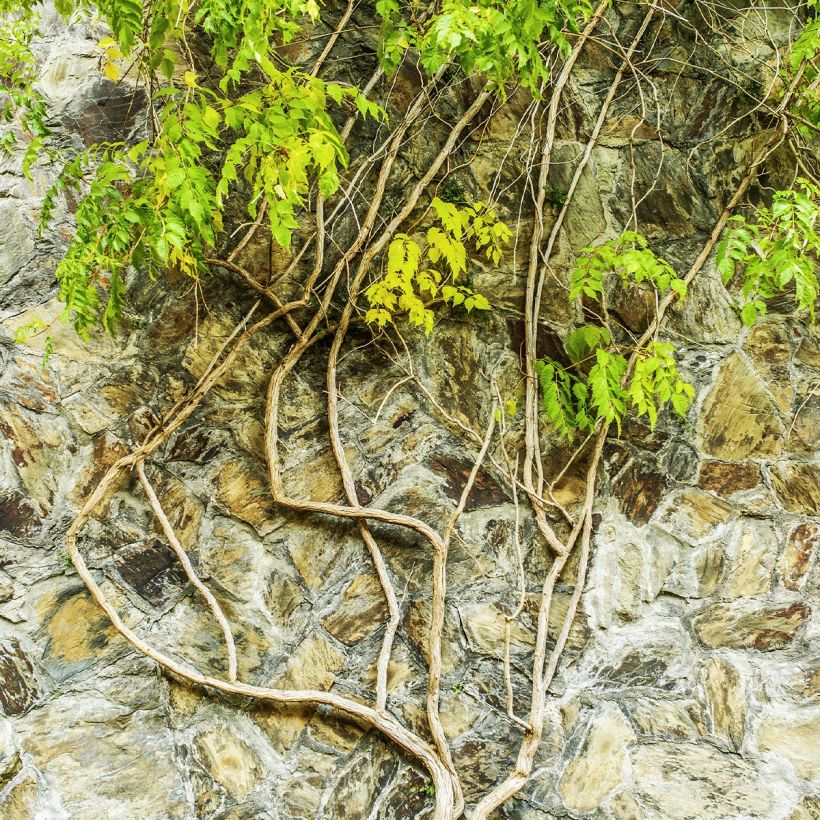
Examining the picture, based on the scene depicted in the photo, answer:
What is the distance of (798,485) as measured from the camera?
2.43 metres

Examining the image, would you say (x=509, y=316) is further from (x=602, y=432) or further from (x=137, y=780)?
(x=137, y=780)

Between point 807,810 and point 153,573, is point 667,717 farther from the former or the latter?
point 153,573

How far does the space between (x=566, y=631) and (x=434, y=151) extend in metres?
1.77

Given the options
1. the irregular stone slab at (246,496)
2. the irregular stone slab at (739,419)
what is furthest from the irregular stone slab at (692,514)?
the irregular stone slab at (246,496)

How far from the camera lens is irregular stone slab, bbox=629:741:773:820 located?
78.4 inches

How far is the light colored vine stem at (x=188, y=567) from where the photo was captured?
2135 millimetres

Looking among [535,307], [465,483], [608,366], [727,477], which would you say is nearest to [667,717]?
[727,477]

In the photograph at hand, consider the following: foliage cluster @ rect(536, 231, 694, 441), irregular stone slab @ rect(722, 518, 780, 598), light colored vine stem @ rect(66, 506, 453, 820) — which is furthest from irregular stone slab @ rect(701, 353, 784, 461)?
light colored vine stem @ rect(66, 506, 453, 820)

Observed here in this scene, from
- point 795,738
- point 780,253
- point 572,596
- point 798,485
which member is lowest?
point 572,596

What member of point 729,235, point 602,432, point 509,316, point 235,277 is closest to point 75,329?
point 235,277

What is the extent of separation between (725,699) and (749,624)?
0.25 m

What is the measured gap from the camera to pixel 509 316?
268 cm

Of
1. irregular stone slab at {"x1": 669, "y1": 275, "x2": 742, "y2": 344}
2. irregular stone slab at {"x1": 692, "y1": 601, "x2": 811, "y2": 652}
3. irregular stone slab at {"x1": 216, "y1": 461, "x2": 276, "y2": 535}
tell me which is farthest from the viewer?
irregular stone slab at {"x1": 669, "y1": 275, "x2": 742, "y2": 344}

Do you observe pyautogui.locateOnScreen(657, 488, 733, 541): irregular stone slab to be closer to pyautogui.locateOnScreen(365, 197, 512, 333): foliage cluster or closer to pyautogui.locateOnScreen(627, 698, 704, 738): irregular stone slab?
pyautogui.locateOnScreen(627, 698, 704, 738): irregular stone slab
